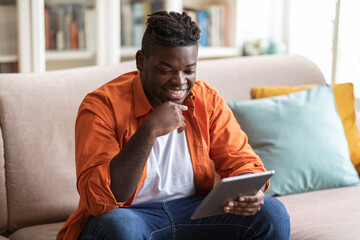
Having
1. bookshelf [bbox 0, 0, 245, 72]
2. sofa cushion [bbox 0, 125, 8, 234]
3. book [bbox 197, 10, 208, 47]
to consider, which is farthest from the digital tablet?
book [bbox 197, 10, 208, 47]

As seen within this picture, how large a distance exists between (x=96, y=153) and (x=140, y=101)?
0.78 feet

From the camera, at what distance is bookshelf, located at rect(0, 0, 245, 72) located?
2.84m

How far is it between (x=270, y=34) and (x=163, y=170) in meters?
2.32

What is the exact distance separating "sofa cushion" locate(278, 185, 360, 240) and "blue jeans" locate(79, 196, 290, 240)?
0.59 feet

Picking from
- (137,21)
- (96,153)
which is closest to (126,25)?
(137,21)

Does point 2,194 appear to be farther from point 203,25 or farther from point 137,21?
point 203,25

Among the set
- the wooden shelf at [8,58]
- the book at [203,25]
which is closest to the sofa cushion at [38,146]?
the wooden shelf at [8,58]

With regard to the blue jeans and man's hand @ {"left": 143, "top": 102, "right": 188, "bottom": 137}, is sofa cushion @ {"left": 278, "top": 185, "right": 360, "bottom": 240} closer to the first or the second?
the blue jeans

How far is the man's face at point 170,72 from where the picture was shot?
4.84 feet

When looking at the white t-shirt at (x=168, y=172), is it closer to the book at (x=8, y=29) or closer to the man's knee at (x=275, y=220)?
the man's knee at (x=275, y=220)

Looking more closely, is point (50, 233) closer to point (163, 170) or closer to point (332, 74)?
point (163, 170)

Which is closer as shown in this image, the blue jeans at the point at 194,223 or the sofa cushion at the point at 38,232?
the blue jeans at the point at 194,223

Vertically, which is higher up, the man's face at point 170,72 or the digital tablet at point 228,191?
the man's face at point 170,72

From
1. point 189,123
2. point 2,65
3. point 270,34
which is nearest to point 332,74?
point 270,34
